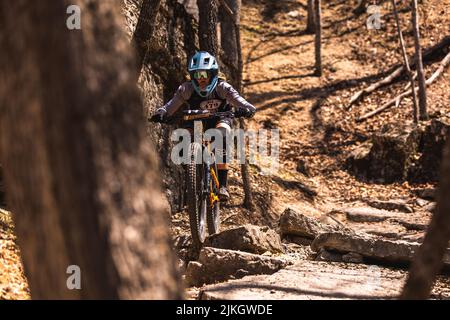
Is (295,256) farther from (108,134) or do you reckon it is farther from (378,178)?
(378,178)

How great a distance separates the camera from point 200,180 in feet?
24.7

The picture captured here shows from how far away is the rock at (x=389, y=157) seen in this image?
1438 centimetres

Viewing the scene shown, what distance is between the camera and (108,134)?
2.88 metres

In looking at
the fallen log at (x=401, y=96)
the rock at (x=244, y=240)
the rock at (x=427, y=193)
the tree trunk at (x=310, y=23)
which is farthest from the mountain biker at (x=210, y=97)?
the tree trunk at (x=310, y=23)

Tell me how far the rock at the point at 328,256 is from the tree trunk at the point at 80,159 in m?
4.90

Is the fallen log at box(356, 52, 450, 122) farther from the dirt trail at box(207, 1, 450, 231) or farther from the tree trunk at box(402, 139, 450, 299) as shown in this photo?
the tree trunk at box(402, 139, 450, 299)

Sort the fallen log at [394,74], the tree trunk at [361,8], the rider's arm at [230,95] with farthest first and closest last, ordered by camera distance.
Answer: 1. the tree trunk at [361,8]
2. the fallen log at [394,74]
3. the rider's arm at [230,95]

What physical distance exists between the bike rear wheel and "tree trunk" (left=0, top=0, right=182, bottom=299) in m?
4.22

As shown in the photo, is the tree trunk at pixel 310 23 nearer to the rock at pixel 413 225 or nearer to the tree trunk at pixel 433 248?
the rock at pixel 413 225

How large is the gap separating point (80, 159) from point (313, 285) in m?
3.44

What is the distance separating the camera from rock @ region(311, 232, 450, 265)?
728 centimetres

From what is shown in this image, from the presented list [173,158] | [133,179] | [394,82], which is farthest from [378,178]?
[133,179]

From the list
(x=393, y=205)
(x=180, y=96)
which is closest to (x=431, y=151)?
(x=393, y=205)
